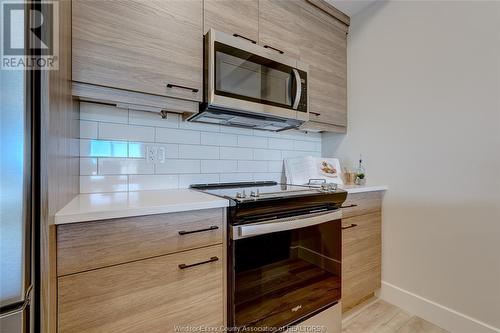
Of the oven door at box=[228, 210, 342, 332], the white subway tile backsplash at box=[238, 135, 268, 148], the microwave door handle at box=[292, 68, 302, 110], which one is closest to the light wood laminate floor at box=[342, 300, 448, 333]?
the oven door at box=[228, 210, 342, 332]

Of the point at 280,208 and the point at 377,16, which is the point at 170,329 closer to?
the point at 280,208

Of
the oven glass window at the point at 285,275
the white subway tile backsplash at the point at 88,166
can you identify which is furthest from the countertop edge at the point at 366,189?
the white subway tile backsplash at the point at 88,166

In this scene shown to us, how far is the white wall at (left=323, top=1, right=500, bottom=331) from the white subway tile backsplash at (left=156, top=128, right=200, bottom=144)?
138 centimetres

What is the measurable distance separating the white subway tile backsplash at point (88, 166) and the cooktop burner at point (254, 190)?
21.9 inches

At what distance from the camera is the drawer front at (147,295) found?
77 centimetres

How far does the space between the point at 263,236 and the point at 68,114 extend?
0.99 meters

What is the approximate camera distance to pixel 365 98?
1979mm

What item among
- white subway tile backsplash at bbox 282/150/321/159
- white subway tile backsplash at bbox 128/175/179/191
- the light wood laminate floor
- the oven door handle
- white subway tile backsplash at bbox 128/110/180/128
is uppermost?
white subway tile backsplash at bbox 128/110/180/128

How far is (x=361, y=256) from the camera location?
1691mm

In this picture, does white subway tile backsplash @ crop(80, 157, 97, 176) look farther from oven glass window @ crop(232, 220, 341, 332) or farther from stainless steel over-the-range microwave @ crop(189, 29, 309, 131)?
oven glass window @ crop(232, 220, 341, 332)

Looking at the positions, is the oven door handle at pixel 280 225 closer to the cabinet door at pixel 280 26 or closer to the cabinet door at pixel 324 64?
the cabinet door at pixel 324 64

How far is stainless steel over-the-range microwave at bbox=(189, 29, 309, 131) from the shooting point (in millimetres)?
1274

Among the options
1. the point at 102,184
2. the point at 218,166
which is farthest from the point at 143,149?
the point at 218,166

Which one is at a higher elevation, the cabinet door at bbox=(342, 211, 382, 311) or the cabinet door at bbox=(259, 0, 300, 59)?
the cabinet door at bbox=(259, 0, 300, 59)
